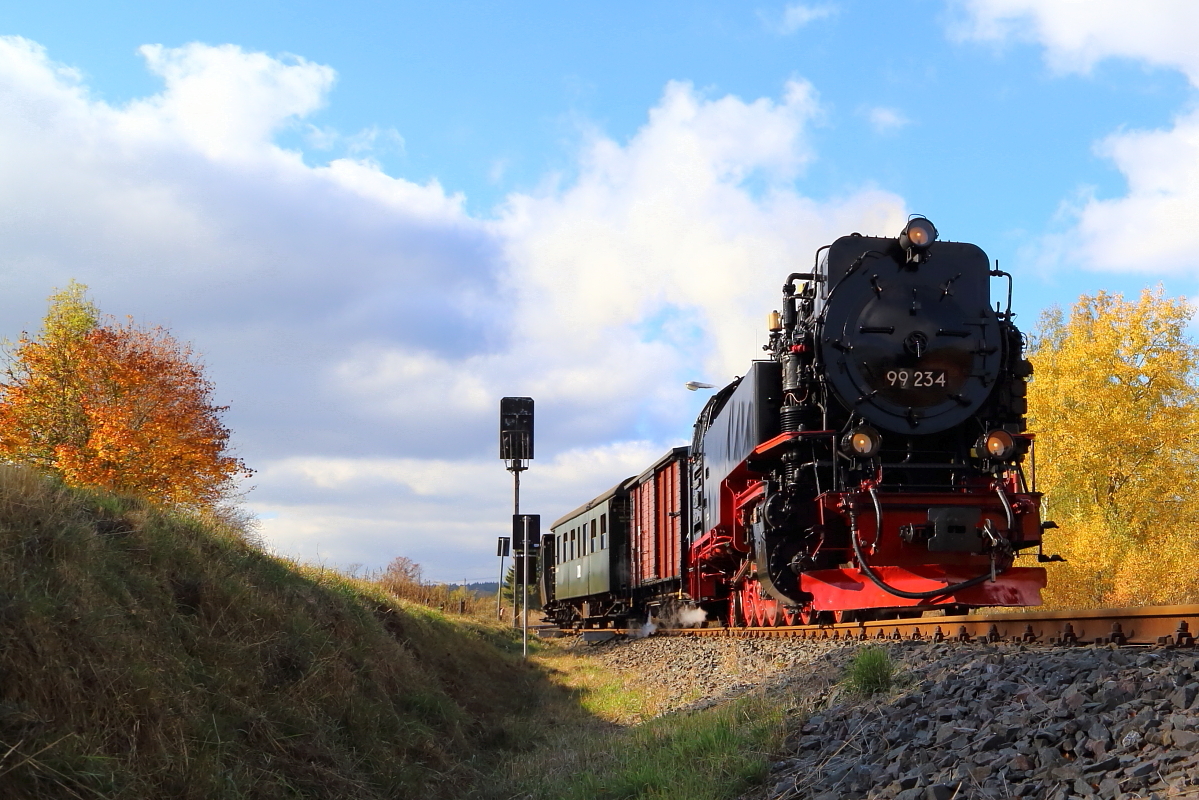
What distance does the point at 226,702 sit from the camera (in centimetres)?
610

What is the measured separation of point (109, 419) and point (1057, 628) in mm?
21331

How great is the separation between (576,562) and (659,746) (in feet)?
64.8

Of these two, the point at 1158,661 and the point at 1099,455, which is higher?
the point at 1099,455

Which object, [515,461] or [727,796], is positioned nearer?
[727,796]

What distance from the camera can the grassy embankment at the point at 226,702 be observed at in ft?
15.3

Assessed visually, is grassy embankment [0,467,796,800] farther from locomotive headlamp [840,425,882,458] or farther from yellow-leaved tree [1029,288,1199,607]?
yellow-leaved tree [1029,288,1199,607]

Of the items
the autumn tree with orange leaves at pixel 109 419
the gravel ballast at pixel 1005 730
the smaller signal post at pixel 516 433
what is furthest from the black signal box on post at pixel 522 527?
the gravel ballast at pixel 1005 730

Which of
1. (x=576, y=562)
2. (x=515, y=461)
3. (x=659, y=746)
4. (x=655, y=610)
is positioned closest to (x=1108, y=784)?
(x=659, y=746)

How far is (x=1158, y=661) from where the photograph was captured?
16.7ft

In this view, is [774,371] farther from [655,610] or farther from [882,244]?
[655,610]

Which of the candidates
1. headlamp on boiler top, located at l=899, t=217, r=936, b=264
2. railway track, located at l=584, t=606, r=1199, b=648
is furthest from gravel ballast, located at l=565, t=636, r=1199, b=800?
headlamp on boiler top, located at l=899, t=217, r=936, b=264

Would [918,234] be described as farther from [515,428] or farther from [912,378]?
[515,428]

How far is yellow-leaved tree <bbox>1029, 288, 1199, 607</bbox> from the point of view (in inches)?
798

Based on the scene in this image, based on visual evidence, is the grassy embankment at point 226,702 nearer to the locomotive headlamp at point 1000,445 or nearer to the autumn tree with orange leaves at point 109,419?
the locomotive headlamp at point 1000,445
